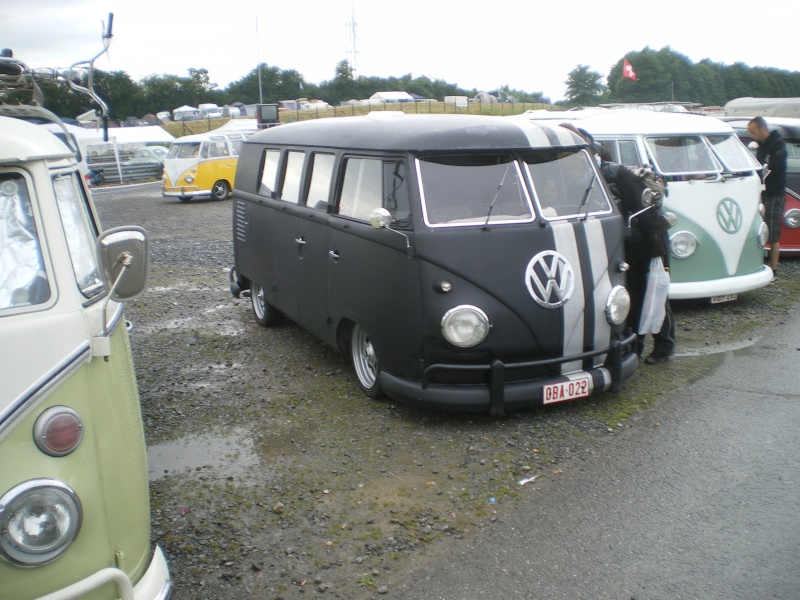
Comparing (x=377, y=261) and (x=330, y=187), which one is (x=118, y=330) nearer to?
(x=377, y=261)

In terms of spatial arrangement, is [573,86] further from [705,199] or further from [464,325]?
[464,325]

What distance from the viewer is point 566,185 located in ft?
19.7

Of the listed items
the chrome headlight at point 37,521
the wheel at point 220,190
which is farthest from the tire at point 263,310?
the wheel at point 220,190

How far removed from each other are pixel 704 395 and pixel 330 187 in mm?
3546

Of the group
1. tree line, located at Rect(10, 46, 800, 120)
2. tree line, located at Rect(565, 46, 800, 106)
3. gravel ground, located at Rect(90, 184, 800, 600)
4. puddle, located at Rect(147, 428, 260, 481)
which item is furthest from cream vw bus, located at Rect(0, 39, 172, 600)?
tree line, located at Rect(565, 46, 800, 106)

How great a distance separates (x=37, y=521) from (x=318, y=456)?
2918 millimetres

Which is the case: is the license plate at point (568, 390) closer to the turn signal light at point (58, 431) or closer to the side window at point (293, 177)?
the side window at point (293, 177)

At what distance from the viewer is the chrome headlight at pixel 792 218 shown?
11.1 meters

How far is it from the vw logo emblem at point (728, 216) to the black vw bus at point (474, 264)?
3.01 m

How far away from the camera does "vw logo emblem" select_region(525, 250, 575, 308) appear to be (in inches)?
214

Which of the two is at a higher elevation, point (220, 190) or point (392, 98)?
point (392, 98)

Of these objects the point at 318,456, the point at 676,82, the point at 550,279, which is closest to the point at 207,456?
the point at 318,456

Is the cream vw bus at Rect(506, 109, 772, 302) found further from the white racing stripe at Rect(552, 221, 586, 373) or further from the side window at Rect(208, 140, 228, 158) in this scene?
the side window at Rect(208, 140, 228, 158)

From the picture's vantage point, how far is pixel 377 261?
225 inches
